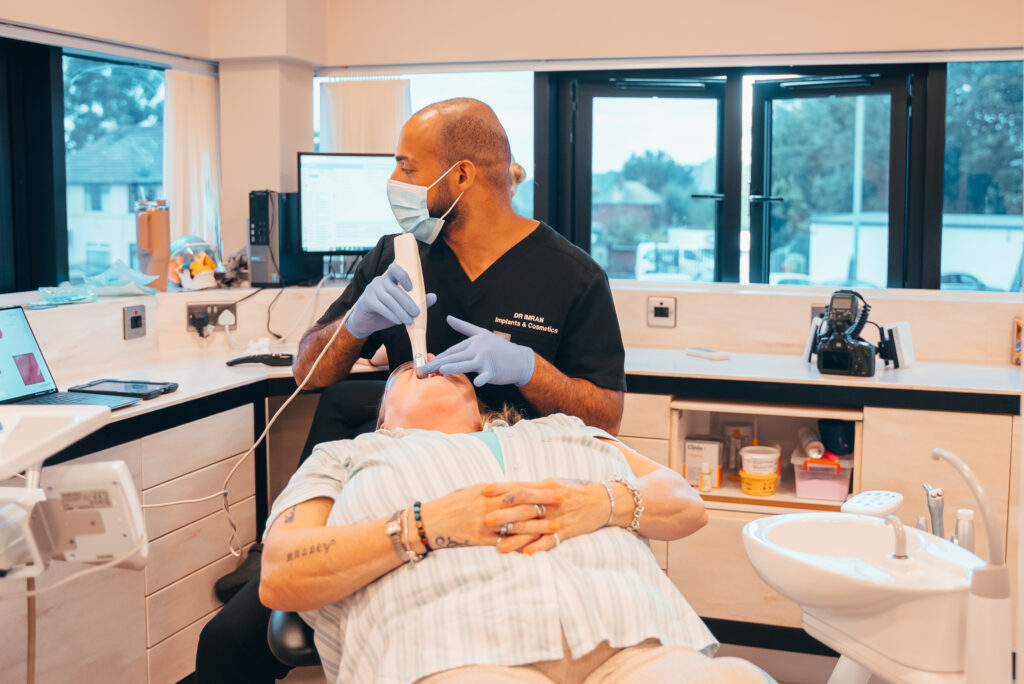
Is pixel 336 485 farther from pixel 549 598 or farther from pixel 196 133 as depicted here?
pixel 196 133

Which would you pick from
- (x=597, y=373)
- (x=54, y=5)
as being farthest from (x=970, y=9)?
(x=54, y=5)

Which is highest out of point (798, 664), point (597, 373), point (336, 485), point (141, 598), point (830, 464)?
point (597, 373)

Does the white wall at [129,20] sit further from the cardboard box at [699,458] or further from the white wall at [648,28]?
the cardboard box at [699,458]

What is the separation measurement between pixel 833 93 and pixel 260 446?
2.35 m

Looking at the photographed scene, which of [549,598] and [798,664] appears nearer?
[549,598]

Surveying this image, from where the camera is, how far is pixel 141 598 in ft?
7.61

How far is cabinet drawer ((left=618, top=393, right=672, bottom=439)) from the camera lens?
2783 mm

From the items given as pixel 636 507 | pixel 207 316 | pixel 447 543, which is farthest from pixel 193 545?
pixel 636 507

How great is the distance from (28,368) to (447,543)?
1.43 metres

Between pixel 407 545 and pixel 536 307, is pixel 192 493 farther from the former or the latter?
pixel 407 545

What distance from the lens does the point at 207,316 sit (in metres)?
3.18

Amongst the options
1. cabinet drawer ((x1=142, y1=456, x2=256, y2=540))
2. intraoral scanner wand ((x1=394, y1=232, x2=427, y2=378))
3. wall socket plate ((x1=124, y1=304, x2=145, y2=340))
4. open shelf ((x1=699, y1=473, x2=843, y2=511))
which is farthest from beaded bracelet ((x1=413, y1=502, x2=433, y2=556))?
wall socket plate ((x1=124, y1=304, x2=145, y2=340))

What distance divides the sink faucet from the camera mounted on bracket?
109 centimetres

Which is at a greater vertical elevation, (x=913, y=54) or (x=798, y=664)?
(x=913, y=54)
